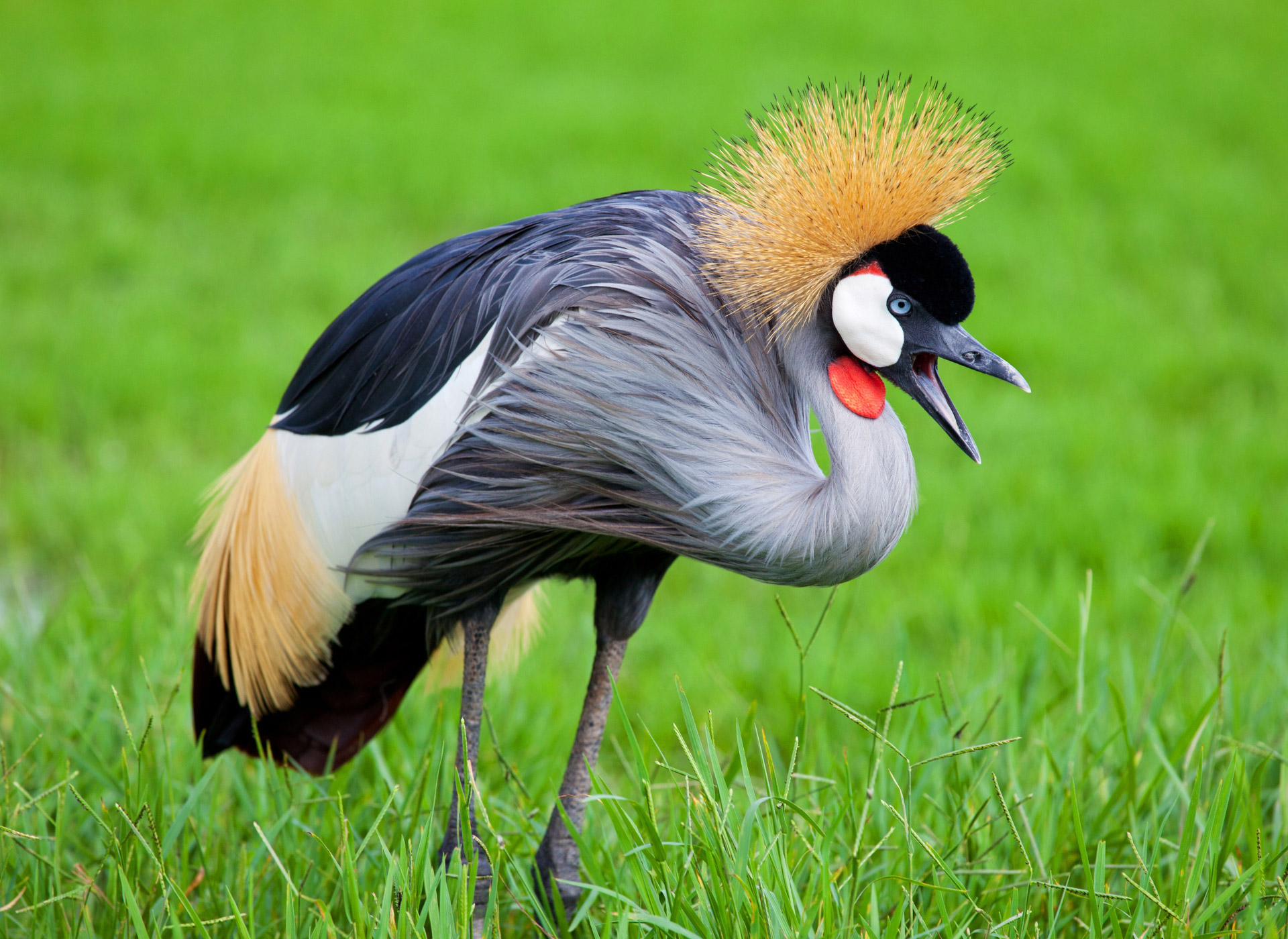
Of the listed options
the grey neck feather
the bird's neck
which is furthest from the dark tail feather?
the bird's neck

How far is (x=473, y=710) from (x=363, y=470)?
0.35m

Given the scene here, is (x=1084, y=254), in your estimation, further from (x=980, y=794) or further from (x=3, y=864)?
(x=3, y=864)

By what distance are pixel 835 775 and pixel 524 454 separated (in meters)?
0.98

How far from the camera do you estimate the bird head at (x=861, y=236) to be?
114 cm

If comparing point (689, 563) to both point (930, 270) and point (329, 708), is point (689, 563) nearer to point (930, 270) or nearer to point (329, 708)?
point (329, 708)

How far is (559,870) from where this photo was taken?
4.78 feet

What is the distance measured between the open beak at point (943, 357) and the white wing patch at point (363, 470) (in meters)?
0.49

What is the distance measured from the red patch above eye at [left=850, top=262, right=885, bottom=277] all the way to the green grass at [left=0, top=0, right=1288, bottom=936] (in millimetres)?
568

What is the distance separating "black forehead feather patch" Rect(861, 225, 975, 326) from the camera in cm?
114

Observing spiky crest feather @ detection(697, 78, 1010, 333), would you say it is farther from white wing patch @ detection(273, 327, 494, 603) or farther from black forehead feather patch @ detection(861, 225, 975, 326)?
white wing patch @ detection(273, 327, 494, 603)

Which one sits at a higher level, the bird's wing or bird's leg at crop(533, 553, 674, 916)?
the bird's wing

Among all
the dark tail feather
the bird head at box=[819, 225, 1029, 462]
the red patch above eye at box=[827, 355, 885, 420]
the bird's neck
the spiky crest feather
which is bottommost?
the dark tail feather

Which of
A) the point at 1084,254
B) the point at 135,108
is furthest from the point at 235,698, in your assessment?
the point at 135,108

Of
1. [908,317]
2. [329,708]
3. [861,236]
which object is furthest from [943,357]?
[329,708]
